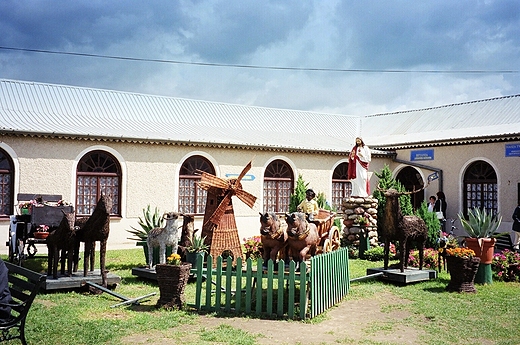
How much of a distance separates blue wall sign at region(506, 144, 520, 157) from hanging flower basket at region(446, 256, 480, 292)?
9365 millimetres

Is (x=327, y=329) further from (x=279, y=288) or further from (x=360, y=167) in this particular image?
(x=360, y=167)

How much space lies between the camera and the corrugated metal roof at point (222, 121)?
17.8 m

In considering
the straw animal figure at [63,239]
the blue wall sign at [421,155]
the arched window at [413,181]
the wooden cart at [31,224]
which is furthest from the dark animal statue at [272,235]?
the arched window at [413,181]

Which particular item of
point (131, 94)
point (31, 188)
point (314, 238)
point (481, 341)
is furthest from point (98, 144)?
point (481, 341)

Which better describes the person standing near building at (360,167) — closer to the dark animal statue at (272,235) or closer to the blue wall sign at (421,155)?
the blue wall sign at (421,155)

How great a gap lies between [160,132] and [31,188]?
463 centimetres

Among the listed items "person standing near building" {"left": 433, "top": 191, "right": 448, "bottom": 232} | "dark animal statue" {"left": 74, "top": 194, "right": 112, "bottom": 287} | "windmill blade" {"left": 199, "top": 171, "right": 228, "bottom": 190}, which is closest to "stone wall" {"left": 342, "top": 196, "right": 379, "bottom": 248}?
"person standing near building" {"left": 433, "top": 191, "right": 448, "bottom": 232}

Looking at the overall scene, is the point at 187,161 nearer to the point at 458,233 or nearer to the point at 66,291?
the point at 66,291

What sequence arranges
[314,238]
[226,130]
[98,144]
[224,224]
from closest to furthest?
[314,238], [224,224], [98,144], [226,130]

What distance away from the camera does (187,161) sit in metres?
18.4

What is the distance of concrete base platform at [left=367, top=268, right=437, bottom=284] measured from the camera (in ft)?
36.1

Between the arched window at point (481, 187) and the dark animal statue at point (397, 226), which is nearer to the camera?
the dark animal statue at point (397, 226)

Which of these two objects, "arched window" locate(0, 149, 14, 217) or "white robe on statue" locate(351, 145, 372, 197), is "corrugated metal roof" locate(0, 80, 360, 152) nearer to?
"arched window" locate(0, 149, 14, 217)

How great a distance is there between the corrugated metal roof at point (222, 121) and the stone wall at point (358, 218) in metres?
4.09
